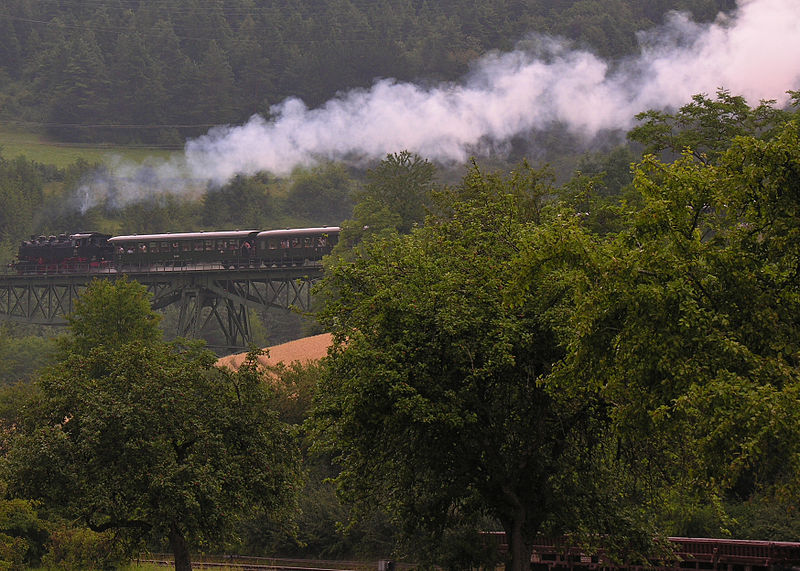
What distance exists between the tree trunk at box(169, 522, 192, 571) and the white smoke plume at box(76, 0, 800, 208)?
326 ft

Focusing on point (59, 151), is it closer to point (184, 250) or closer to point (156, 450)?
point (184, 250)

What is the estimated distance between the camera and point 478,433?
2277 cm

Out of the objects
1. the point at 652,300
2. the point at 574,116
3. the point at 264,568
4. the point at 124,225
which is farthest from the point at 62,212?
the point at 652,300

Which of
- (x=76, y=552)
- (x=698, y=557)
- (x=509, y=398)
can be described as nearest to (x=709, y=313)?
(x=509, y=398)

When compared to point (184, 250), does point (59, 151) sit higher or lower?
higher

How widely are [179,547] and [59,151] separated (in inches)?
5626

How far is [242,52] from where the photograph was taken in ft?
549

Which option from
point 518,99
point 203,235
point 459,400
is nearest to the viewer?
point 459,400

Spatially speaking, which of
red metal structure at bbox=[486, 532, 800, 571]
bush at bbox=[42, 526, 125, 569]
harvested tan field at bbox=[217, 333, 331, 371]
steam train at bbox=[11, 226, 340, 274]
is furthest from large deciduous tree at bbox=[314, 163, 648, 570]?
steam train at bbox=[11, 226, 340, 274]

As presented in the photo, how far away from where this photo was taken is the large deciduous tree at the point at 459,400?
21859mm

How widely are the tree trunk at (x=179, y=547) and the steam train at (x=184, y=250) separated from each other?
166 ft

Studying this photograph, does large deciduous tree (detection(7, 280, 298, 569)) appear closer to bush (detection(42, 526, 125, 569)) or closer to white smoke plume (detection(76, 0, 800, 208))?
bush (detection(42, 526, 125, 569))

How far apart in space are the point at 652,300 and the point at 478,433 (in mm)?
7916

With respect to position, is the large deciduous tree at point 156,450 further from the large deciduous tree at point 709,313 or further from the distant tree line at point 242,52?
the distant tree line at point 242,52
